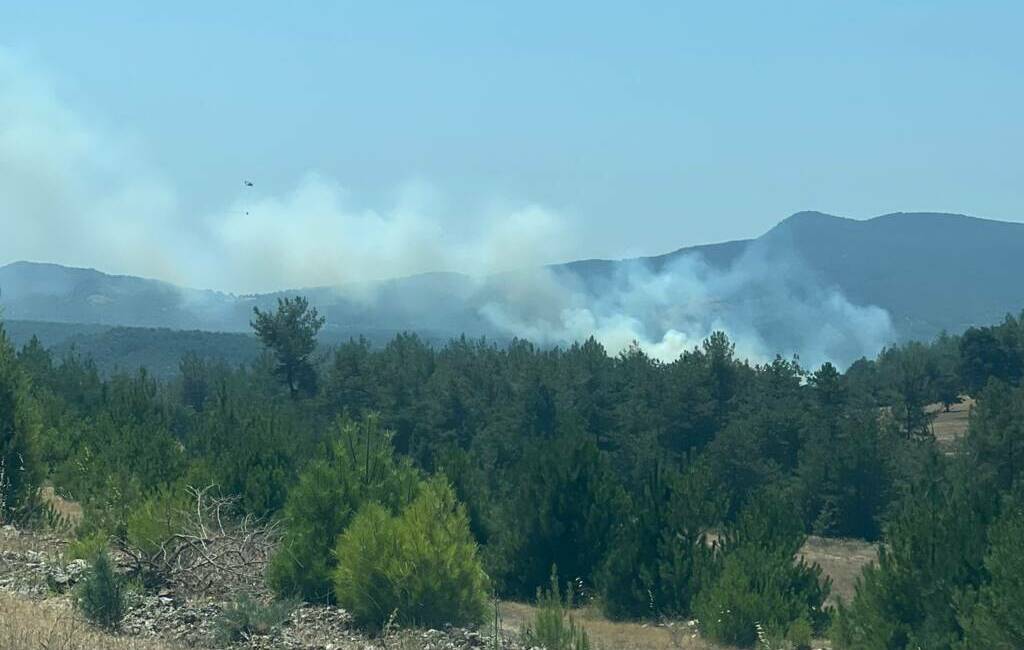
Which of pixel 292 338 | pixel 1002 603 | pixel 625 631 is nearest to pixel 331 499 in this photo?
pixel 625 631

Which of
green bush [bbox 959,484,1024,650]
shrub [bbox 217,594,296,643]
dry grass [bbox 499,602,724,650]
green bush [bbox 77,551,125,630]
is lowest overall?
dry grass [bbox 499,602,724,650]

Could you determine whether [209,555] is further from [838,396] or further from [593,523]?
[838,396]

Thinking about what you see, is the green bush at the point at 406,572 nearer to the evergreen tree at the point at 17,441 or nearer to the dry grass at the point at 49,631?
the dry grass at the point at 49,631

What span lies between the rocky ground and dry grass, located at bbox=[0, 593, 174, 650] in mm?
301

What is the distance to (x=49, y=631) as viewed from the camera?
29.0 feet

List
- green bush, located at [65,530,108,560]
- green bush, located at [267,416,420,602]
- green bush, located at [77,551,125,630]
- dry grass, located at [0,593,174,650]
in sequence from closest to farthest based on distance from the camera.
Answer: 1. dry grass, located at [0,593,174,650]
2. green bush, located at [77,551,125,630]
3. green bush, located at [65,530,108,560]
4. green bush, located at [267,416,420,602]

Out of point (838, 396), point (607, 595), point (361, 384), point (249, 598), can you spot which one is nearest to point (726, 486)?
point (838, 396)

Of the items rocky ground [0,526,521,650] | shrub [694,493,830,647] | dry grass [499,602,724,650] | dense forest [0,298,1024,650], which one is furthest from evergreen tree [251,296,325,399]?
rocky ground [0,526,521,650]

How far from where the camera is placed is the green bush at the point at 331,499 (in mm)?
13102

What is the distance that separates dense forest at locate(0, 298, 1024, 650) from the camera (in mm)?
13273

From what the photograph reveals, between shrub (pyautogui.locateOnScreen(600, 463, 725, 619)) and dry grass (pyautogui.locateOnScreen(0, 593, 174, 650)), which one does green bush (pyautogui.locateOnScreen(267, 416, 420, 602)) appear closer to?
dry grass (pyautogui.locateOnScreen(0, 593, 174, 650))

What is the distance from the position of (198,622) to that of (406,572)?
202 cm

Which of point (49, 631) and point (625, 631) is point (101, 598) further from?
point (625, 631)

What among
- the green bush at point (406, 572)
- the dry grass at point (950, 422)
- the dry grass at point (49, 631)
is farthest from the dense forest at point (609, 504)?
the dry grass at point (950, 422)
